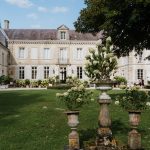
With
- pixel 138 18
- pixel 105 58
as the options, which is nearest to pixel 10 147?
pixel 105 58

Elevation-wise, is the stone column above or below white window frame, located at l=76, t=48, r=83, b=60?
below

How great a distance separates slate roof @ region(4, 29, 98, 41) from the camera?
54562 mm

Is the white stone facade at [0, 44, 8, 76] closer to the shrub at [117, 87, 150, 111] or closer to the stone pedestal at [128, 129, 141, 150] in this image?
the shrub at [117, 87, 150, 111]

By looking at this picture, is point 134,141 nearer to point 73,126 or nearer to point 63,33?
point 73,126

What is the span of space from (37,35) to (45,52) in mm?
2376

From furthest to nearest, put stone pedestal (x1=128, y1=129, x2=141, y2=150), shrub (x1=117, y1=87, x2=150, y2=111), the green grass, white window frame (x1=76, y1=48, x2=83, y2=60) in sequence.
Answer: white window frame (x1=76, y1=48, x2=83, y2=60), the green grass, shrub (x1=117, y1=87, x2=150, y2=111), stone pedestal (x1=128, y1=129, x2=141, y2=150)

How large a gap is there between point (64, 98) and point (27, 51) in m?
45.5

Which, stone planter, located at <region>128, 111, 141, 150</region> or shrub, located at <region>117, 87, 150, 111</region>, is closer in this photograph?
stone planter, located at <region>128, 111, 141, 150</region>

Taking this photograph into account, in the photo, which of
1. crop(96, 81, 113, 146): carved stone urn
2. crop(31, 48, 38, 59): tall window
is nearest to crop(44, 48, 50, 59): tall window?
crop(31, 48, 38, 59): tall window

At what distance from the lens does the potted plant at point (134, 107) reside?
32.3 ft

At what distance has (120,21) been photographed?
21594 millimetres

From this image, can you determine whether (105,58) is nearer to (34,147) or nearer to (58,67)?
(34,147)

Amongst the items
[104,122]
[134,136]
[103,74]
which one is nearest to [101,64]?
[103,74]

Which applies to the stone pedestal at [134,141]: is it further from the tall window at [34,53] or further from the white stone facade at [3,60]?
the tall window at [34,53]
